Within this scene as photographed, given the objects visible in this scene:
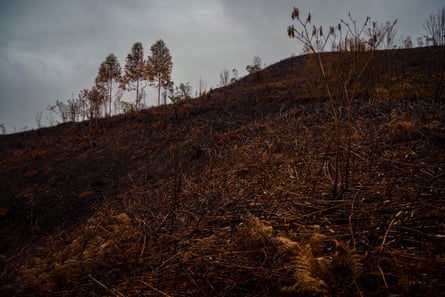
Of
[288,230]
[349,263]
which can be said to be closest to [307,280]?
[349,263]

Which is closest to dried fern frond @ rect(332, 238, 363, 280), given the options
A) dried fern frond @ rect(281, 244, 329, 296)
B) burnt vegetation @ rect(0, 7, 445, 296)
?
burnt vegetation @ rect(0, 7, 445, 296)

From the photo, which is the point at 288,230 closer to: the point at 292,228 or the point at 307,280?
the point at 292,228

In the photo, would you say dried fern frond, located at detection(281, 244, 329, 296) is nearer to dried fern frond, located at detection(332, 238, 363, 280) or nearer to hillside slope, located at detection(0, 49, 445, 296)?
hillside slope, located at detection(0, 49, 445, 296)

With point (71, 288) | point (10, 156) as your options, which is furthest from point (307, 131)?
point (10, 156)

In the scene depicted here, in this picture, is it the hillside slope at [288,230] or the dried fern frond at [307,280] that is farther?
the hillside slope at [288,230]

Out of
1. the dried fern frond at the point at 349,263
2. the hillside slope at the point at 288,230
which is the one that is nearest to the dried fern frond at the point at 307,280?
the hillside slope at the point at 288,230

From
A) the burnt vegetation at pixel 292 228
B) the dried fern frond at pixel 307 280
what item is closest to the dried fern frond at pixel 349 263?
the burnt vegetation at pixel 292 228

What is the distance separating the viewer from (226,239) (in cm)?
190

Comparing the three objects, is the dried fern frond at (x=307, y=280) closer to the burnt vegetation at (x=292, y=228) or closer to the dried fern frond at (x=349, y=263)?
the burnt vegetation at (x=292, y=228)

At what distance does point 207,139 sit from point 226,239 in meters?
6.20

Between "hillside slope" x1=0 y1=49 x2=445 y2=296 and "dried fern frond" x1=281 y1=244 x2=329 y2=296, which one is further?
"hillside slope" x1=0 y1=49 x2=445 y2=296

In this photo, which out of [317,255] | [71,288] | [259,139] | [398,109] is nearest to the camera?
[317,255]

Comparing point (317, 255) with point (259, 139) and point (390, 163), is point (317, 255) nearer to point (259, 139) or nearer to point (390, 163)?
point (390, 163)

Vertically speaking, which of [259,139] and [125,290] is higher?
[259,139]
